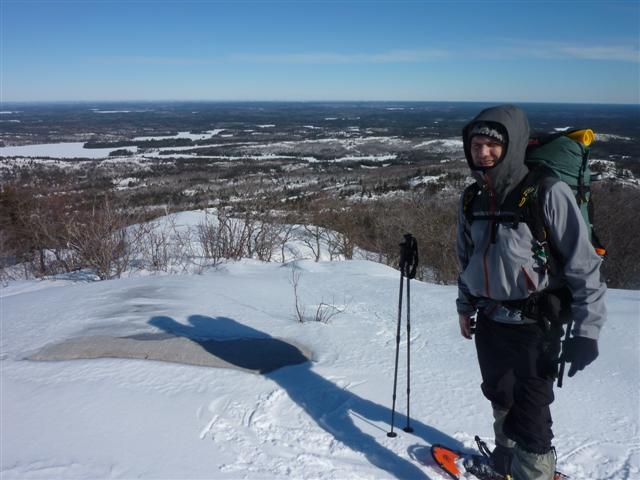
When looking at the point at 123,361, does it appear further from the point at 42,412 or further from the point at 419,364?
the point at 419,364

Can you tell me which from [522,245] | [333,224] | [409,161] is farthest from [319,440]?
[409,161]

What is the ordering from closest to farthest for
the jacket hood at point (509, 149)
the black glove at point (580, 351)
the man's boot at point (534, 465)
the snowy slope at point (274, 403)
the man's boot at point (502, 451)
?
the black glove at point (580, 351)
the jacket hood at point (509, 149)
the man's boot at point (534, 465)
the man's boot at point (502, 451)
the snowy slope at point (274, 403)

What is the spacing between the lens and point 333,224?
14133mm

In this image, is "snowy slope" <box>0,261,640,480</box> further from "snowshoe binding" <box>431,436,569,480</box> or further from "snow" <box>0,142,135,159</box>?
"snow" <box>0,142,135,159</box>

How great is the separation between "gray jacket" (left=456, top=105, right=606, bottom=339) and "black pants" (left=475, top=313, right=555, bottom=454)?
0.64ft

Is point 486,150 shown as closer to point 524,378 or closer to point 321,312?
point 524,378

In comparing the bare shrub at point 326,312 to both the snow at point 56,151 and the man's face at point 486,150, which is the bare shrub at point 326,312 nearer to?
the man's face at point 486,150

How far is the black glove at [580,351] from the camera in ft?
6.32

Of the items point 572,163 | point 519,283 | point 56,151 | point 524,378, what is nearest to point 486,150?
point 572,163

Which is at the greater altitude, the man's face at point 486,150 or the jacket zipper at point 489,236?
the man's face at point 486,150

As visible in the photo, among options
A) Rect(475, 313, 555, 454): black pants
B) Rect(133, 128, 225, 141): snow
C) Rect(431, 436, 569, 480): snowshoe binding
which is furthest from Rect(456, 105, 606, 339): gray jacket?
Rect(133, 128, 225, 141): snow

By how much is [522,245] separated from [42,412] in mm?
3108

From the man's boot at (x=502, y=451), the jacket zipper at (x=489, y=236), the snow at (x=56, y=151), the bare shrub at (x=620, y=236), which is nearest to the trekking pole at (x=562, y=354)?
the jacket zipper at (x=489, y=236)

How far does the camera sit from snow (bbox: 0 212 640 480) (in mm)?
2611
